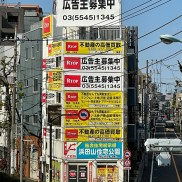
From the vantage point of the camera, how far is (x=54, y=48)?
42.2 m

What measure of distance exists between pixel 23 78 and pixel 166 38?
3697 centimetres

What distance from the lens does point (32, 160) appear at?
4900 centimetres

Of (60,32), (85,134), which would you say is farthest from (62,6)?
(85,134)

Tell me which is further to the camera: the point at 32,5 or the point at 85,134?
the point at 32,5

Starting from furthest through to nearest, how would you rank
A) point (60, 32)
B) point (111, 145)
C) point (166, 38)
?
1. point (60, 32)
2. point (111, 145)
3. point (166, 38)

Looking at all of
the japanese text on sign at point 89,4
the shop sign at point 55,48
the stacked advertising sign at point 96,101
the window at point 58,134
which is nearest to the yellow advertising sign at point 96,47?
the stacked advertising sign at point 96,101

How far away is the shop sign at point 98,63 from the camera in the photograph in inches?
1572

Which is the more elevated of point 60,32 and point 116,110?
point 60,32

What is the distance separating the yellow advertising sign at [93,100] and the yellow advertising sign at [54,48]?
3459 mm

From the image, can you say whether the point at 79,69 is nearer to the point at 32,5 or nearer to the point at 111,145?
the point at 111,145

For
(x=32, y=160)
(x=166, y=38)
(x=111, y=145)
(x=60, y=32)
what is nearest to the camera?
(x=166, y=38)

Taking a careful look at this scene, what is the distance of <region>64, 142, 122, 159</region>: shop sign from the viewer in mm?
39625

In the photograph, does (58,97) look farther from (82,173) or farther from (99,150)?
(82,173)

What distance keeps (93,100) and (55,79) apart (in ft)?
12.4
